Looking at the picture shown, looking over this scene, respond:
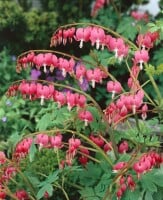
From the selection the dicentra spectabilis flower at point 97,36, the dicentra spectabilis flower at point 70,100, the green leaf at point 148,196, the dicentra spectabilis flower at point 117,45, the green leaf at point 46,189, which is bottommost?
the green leaf at point 148,196

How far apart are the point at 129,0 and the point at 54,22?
938mm

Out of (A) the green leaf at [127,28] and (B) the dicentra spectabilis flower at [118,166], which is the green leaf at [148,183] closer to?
(B) the dicentra spectabilis flower at [118,166]

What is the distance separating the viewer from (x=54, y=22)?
563 cm

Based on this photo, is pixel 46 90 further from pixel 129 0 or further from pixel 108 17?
pixel 129 0

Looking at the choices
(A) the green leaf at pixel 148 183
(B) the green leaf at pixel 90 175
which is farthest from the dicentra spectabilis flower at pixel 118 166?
(B) the green leaf at pixel 90 175

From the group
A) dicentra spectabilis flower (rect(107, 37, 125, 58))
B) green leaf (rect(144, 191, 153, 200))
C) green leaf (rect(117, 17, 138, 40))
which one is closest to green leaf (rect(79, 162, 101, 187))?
green leaf (rect(144, 191, 153, 200))

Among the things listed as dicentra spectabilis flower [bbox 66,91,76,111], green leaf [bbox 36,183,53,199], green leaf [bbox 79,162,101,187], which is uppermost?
dicentra spectabilis flower [bbox 66,91,76,111]

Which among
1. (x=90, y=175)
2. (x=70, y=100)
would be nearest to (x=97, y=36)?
(x=70, y=100)

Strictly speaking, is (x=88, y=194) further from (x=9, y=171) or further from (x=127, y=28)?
(x=127, y=28)

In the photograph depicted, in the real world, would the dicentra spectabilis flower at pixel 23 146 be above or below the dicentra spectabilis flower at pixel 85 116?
below

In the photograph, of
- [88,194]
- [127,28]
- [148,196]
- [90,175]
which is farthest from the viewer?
[127,28]

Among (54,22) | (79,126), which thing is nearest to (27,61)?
(79,126)

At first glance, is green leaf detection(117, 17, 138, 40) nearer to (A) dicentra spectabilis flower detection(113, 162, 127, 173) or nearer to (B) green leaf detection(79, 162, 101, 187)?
(B) green leaf detection(79, 162, 101, 187)

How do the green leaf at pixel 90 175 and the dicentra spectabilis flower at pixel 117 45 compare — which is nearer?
the dicentra spectabilis flower at pixel 117 45
